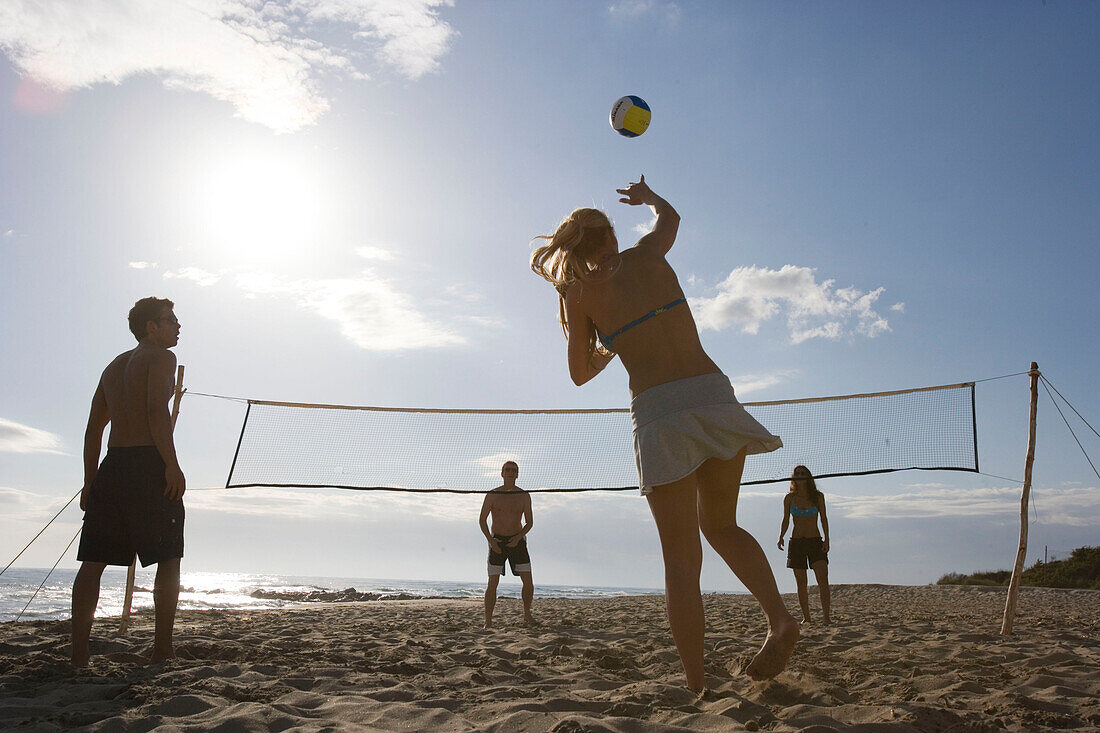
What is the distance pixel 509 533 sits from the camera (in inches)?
262

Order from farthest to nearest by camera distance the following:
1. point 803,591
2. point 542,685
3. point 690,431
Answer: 1. point 803,591
2. point 542,685
3. point 690,431

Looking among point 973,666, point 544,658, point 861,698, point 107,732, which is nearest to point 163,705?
point 107,732

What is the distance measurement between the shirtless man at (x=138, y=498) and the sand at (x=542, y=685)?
302 millimetres

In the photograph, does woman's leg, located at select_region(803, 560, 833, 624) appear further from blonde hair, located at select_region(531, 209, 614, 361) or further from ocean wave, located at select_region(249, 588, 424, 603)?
ocean wave, located at select_region(249, 588, 424, 603)

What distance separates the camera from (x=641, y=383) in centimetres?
250

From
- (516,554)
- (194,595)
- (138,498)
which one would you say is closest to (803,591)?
(516,554)

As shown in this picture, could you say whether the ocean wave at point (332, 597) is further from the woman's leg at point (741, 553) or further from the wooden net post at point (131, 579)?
the woman's leg at point (741, 553)

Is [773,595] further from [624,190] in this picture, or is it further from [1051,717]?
[624,190]

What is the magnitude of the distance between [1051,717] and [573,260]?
2.08m

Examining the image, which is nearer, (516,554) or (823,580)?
(823,580)

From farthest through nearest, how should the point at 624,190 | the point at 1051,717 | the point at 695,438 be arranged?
1. the point at 624,190
2. the point at 695,438
3. the point at 1051,717

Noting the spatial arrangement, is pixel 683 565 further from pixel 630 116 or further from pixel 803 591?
pixel 803 591

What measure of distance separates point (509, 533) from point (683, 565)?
4460 millimetres

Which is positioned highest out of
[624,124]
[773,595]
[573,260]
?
[624,124]
